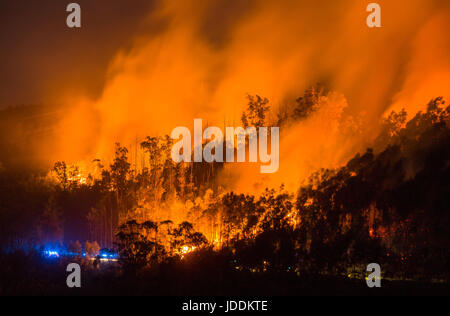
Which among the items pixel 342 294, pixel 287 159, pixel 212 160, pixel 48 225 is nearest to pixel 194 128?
pixel 212 160

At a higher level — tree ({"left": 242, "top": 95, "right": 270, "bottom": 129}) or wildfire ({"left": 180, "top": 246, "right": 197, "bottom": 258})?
tree ({"left": 242, "top": 95, "right": 270, "bottom": 129})

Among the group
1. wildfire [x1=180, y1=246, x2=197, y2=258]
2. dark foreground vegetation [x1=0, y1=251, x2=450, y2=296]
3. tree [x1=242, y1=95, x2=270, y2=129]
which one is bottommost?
dark foreground vegetation [x1=0, y1=251, x2=450, y2=296]

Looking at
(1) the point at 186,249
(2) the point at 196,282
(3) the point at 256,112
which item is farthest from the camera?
(3) the point at 256,112

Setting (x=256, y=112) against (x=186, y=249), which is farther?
(x=256, y=112)

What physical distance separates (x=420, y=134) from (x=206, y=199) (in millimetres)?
5485

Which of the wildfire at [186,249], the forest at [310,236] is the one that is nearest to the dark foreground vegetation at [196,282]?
the forest at [310,236]

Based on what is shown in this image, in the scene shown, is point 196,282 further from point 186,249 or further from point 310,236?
point 310,236

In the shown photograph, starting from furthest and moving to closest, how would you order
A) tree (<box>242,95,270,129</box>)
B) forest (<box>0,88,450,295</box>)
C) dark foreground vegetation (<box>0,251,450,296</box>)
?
tree (<box>242,95,270,129</box>) → forest (<box>0,88,450,295</box>) → dark foreground vegetation (<box>0,251,450,296</box>)

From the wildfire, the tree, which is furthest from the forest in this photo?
the tree

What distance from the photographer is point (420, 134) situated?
34.8 feet

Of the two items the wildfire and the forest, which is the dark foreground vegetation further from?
the wildfire

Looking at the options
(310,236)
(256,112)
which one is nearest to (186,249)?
(310,236)

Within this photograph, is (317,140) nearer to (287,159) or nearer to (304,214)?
(287,159)
